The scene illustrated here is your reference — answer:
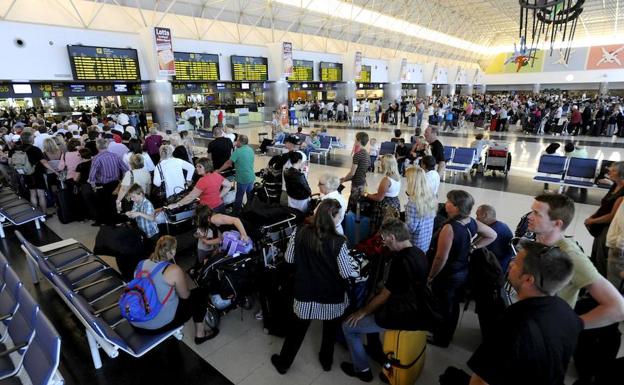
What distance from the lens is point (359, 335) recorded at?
2.71 m

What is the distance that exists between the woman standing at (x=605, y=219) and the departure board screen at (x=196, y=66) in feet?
56.4

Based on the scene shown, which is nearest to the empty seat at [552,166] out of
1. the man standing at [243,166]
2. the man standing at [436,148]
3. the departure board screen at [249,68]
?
the man standing at [436,148]

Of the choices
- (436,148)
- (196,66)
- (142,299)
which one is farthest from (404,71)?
(142,299)

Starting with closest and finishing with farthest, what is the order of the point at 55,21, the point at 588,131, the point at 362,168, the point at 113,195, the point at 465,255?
1. the point at 465,255
2. the point at 362,168
3. the point at 113,195
4. the point at 55,21
5. the point at 588,131

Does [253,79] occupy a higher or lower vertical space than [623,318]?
higher

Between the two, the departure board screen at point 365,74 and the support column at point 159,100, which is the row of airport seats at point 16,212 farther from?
the departure board screen at point 365,74

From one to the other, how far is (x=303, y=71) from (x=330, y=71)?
2.85 metres

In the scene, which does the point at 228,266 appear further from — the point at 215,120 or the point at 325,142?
the point at 215,120

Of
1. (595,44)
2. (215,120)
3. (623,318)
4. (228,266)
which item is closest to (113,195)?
(228,266)

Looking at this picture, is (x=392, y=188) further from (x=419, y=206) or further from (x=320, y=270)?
(x=320, y=270)

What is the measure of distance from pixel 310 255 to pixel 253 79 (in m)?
19.6

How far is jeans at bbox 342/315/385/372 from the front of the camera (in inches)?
101

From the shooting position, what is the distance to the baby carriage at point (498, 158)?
9.11 m

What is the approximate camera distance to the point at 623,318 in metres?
2.02
